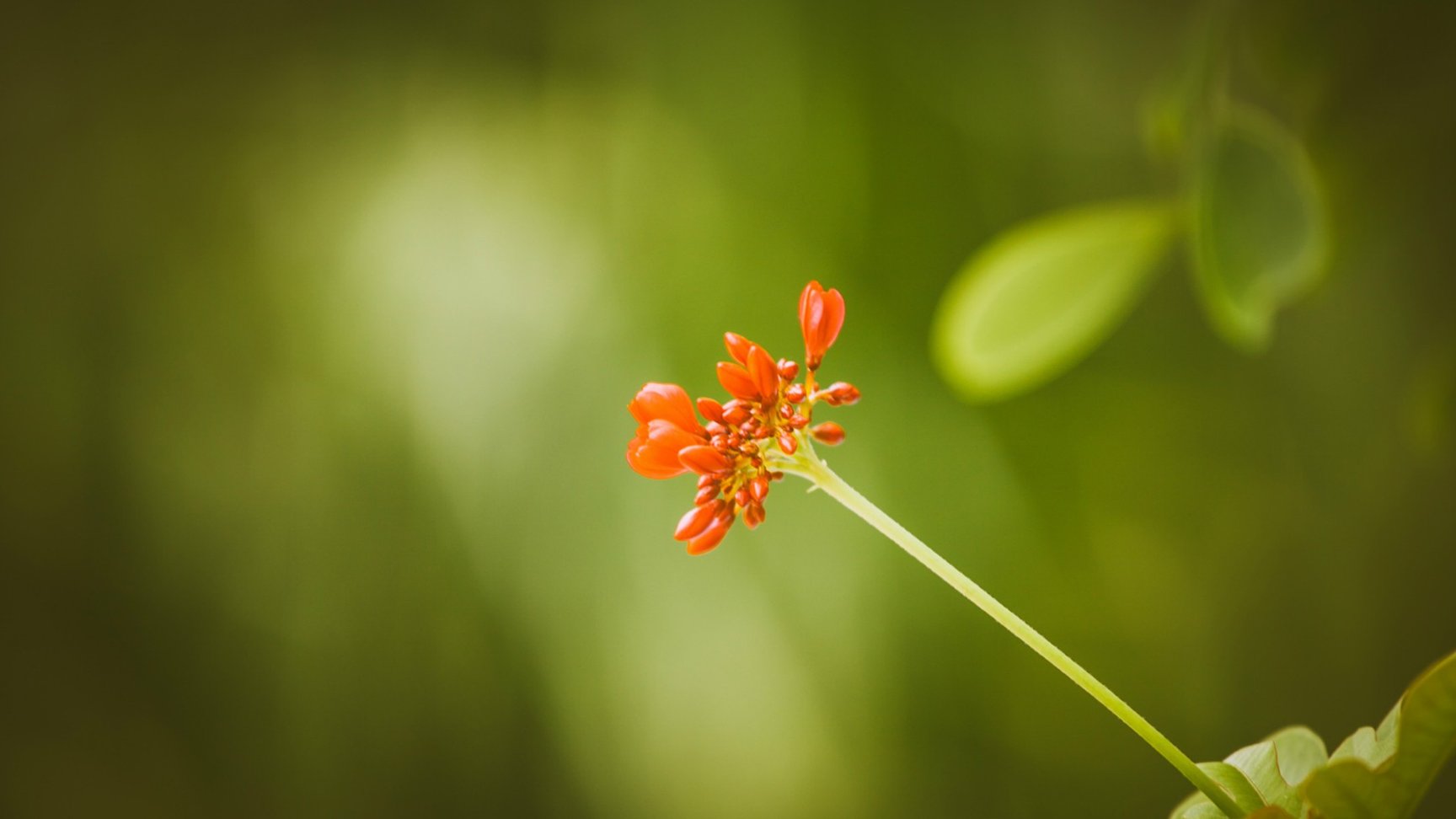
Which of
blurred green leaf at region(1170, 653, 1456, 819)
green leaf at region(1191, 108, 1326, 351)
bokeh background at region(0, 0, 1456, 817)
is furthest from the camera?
bokeh background at region(0, 0, 1456, 817)

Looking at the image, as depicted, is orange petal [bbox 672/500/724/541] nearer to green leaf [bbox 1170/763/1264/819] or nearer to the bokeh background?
green leaf [bbox 1170/763/1264/819]

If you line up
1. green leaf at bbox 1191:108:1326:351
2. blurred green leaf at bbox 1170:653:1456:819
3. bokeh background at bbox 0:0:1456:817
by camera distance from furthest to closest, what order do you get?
1. bokeh background at bbox 0:0:1456:817
2. green leaf at bbox 1191:108:1326:351
3. blurred green leaf at bbox 1170:653:1456:819

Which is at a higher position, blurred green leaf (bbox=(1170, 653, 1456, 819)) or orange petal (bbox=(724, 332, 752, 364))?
orange petal (bbox=(724, 332, 752, 364))

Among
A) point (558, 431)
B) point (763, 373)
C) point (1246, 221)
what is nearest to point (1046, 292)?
point (1246, 221)

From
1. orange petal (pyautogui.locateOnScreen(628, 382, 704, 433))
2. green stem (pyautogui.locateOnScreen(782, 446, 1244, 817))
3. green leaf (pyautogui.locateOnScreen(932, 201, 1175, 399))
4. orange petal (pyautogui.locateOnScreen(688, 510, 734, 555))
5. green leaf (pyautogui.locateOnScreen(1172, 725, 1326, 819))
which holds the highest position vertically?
orange petal (pyautogui.locateOnScreen(628, 382, 704, 433))

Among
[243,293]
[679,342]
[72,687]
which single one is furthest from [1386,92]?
Answer: [72,687]

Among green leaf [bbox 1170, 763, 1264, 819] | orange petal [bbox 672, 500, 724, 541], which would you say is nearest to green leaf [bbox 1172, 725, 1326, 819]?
green leaf [bbox 1170, 763, 1264, 819]

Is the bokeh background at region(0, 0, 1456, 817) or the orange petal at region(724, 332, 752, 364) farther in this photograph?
the bokeh background at region(0, 0, 1456, 817)
